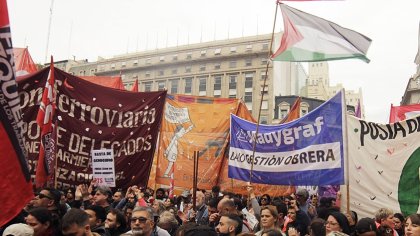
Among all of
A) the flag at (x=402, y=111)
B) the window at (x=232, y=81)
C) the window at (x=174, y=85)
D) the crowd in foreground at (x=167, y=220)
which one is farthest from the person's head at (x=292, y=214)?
the window at (x=174, y=85)

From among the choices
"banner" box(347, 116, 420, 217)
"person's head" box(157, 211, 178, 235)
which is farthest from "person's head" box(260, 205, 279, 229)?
"banner" box(347, 116, 420, 217)

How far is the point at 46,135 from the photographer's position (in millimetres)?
6312

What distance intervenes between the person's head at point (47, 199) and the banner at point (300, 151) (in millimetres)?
3373

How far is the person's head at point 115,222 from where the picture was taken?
14.3ft

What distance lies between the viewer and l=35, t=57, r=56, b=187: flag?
5910mm

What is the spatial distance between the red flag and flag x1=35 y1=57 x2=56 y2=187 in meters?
3.18

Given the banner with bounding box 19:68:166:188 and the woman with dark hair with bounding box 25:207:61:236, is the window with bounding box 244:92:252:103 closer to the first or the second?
the banner with bounding box 19:68:166:188

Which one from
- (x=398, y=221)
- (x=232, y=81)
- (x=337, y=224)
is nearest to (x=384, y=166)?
(x=398, y=221)

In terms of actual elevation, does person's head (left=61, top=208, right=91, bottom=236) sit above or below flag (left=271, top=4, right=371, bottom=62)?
below

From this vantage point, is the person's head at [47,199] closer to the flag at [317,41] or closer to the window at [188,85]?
the flag at [317,41]

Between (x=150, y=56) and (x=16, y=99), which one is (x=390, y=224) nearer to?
(x=16, y=99)

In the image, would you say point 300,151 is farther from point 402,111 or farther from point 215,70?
point 215,70

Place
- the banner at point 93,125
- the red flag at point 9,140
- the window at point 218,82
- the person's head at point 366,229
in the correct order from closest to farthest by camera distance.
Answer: the red flag at point 9,140 → the person's head at point 366,229 → the banner at point 93,125 → the window at point 218,82

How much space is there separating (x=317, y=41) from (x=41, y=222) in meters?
5.29
